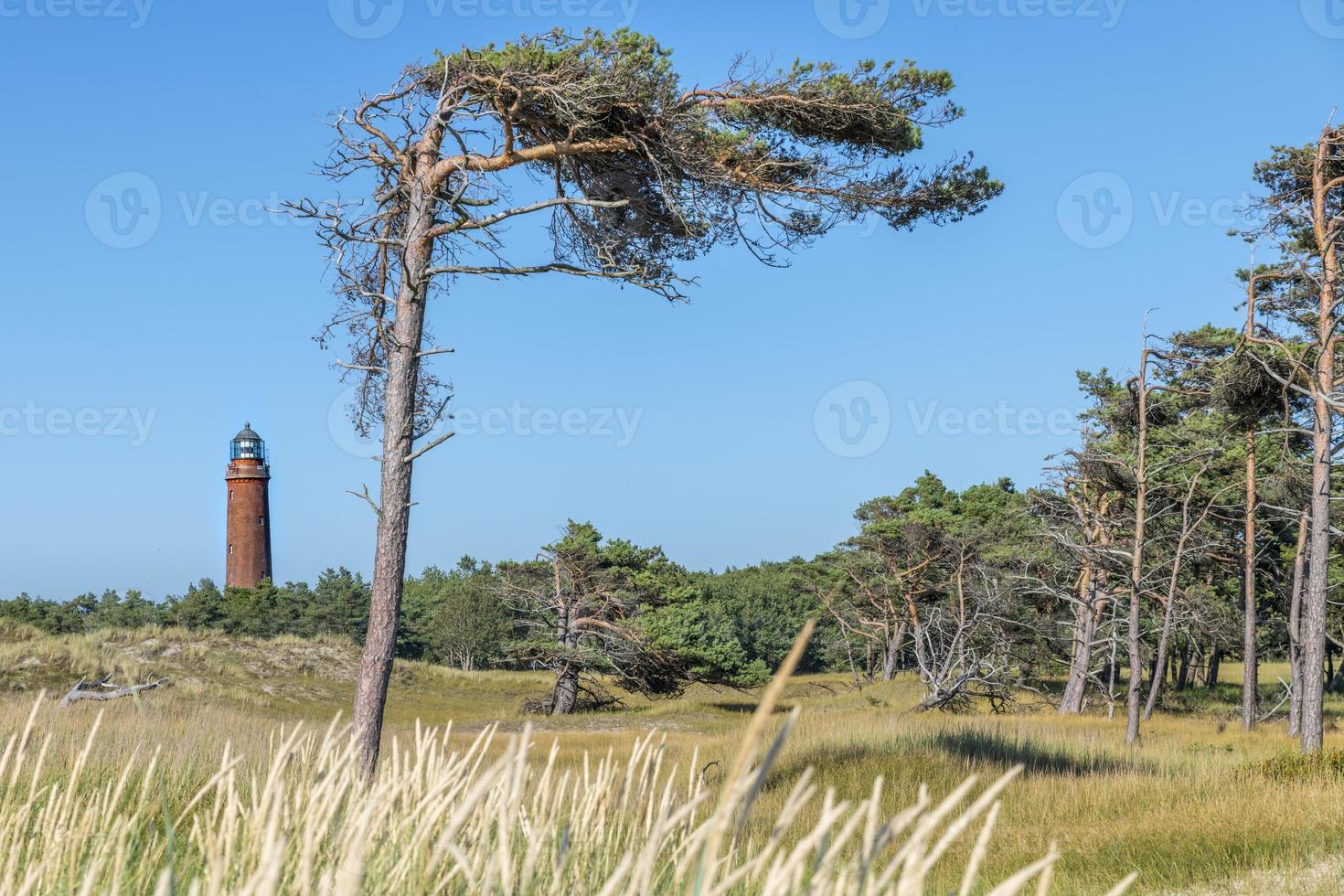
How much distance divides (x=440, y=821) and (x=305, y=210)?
26.4 feet

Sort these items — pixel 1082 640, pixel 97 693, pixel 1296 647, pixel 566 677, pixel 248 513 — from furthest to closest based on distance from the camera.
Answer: pixel 248 513, pixel 566 677, pixel 1082 640, pixel 1296 647, pixel 97 693

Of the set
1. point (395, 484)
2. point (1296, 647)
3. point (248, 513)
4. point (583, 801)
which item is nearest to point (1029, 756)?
point (395, 484)

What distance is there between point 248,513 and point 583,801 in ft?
162

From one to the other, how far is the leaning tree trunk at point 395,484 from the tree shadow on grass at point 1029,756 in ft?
23.4

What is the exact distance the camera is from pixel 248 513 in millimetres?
49062

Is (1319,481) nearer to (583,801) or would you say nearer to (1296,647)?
(1296,647)

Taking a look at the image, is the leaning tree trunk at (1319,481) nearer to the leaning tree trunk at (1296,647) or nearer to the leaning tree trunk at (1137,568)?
the leaning tree trunk at (1137,568)

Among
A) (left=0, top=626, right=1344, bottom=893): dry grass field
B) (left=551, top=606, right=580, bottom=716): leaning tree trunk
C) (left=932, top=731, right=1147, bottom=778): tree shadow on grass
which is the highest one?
(left=0, top=626, right=1344, bottom=893): dry grass field

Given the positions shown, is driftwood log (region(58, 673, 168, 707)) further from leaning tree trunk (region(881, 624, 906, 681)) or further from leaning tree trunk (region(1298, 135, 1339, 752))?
leaning tree trunk (region(881, 624, 906, 681))

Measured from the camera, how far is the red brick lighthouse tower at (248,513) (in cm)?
4903

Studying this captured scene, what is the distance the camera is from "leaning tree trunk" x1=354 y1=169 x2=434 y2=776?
9.53 m

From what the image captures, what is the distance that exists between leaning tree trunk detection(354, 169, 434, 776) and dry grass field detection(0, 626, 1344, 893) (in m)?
0.60

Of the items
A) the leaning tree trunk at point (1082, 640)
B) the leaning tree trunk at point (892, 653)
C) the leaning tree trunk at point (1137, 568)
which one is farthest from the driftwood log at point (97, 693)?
the leaning tree trunk at point (892, 653)

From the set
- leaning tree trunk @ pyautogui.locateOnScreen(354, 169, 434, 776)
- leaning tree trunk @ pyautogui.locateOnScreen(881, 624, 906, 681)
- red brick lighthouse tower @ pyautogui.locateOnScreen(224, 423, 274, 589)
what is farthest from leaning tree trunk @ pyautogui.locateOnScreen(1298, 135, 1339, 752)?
red brick lighthouse tower @ pyautogui.locateOnScreen(224, 423, 274, 589)
